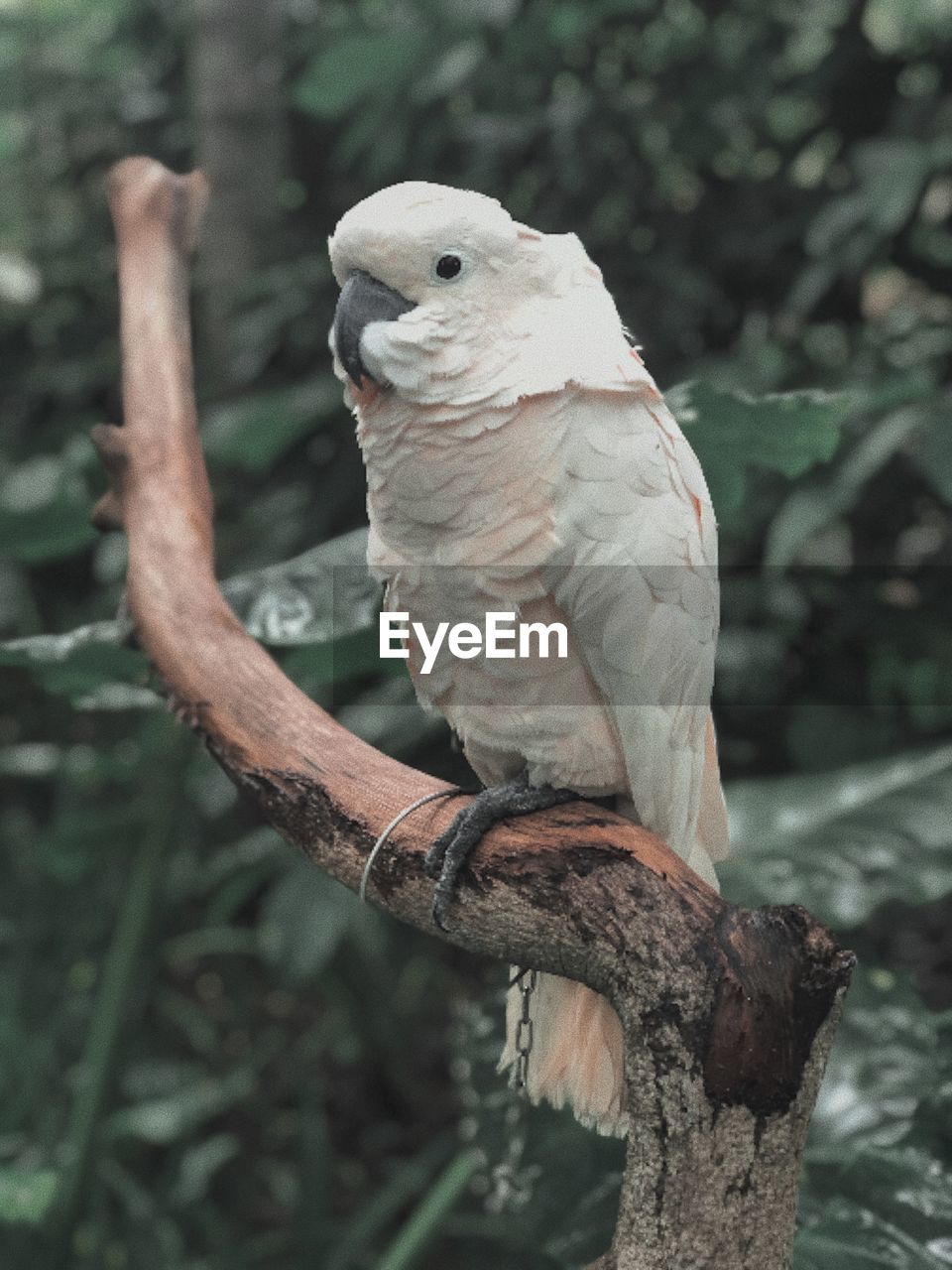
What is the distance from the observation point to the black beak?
68cm

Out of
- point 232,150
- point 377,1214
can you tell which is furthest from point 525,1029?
point 232,150

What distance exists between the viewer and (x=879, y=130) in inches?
68.4

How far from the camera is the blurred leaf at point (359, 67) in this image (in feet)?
5.40

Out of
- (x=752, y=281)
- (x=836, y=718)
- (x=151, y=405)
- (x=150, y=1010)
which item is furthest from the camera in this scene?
(x=150, y=1010)

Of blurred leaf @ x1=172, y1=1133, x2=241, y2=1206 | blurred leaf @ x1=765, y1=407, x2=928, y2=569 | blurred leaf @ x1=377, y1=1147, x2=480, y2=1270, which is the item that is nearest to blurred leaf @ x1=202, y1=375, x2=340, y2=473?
blurred leaf @ x1=765, y1=407, x2=928, y2=569

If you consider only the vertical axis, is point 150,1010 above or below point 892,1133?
below

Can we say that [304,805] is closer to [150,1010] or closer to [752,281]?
Answer: [752,281]

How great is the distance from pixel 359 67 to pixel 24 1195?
1.42 metres

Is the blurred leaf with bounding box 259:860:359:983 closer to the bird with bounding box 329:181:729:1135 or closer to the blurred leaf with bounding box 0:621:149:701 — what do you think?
the blurred leaf with bounding box 0:621:149:701

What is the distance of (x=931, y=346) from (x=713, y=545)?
108 cm

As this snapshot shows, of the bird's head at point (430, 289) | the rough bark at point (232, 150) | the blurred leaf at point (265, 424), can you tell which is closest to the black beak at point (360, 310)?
the bird's head at point (430, 289)

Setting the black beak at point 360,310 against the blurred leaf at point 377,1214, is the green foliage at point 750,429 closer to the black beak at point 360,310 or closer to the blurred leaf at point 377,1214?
the black beak at point 360,310

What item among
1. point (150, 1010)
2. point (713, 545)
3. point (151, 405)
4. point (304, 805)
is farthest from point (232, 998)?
point (713, 545)

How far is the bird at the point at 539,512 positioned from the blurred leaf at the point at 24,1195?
52 centimetres
